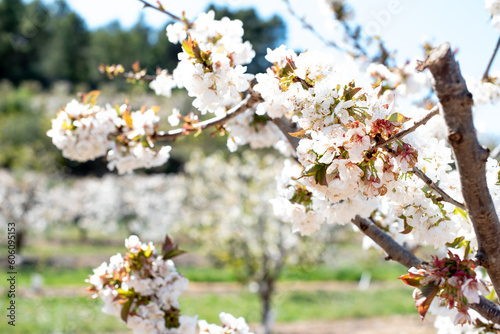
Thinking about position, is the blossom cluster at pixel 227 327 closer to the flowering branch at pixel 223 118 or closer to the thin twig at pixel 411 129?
the flowering branch at pixel 223 118

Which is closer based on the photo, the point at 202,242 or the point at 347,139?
the point at 347,139

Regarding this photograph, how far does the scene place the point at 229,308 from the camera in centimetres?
834

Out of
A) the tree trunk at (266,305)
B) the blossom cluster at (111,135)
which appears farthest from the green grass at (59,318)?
the blossom cluster at (111,135)

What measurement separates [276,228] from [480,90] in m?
5.72

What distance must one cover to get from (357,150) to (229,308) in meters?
7.97

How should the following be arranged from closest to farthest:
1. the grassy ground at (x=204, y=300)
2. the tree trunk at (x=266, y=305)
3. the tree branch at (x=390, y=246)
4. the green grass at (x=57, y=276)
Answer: the tree branch at (x=390, y=246), the tree trunk at (x=266, y=305), the grassy ground at (x=204, y=300), the green grass at (x=57, y=276)

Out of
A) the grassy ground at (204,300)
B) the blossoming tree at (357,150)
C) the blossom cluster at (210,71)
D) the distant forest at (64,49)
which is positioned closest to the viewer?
the blossoming tree at (357,150)

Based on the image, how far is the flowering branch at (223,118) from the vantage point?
1353mm

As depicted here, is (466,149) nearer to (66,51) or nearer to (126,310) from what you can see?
(126,310)

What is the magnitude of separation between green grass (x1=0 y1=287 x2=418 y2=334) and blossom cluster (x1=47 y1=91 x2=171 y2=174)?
18.2 ft

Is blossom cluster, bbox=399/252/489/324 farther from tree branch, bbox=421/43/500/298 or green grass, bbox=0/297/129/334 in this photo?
green grass, bbox=0/297/129/334

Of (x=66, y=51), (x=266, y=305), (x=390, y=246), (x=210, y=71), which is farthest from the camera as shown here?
(x=66, y=51)

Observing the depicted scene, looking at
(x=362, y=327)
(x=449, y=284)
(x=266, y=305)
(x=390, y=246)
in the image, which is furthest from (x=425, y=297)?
(x=362, y=327)

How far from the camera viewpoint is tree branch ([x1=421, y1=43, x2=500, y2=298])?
2.16 feet
